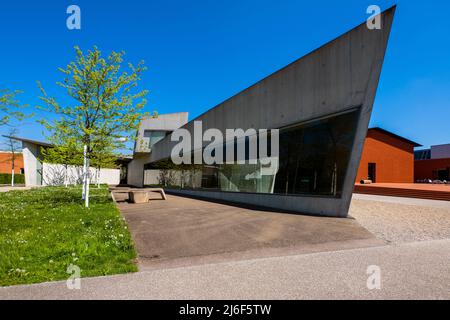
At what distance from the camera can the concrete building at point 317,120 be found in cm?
841

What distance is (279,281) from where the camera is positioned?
3609mm

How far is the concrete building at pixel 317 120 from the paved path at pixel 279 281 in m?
4.69

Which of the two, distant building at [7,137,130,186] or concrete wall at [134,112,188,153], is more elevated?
concrete wall at [134,112,188,153]

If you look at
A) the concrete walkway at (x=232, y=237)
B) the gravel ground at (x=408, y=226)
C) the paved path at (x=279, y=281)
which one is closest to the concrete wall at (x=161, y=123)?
the concrete walkway at (x=232, y=237)

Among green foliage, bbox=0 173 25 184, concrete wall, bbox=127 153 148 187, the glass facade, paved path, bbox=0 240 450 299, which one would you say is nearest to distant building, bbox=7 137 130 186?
green foliage, bbox=0 173 25 184

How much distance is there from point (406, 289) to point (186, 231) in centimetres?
469

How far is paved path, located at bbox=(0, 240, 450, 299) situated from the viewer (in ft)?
10.5

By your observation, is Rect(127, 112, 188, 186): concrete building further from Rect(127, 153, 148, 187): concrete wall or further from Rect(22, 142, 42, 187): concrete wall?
Rect(22, 142, 42, 187): concrete wall

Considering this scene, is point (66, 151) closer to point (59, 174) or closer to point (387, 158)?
point (59, 174)

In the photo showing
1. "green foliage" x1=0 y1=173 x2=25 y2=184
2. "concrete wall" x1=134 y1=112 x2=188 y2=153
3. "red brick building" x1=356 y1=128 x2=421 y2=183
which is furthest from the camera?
"concrete wall" x1=134 y1=112 x2=188 y2=153

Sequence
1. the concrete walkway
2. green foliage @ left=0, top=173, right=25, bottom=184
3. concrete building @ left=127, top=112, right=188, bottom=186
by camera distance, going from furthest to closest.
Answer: concrete building @ left=127, top=112, right=188, bottom=186 → green foliage @ left=0, top=173, right=25, bottom=184 → the concrete walkway

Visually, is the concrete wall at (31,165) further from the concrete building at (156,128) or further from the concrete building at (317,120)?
the concrete building at (317,120)
